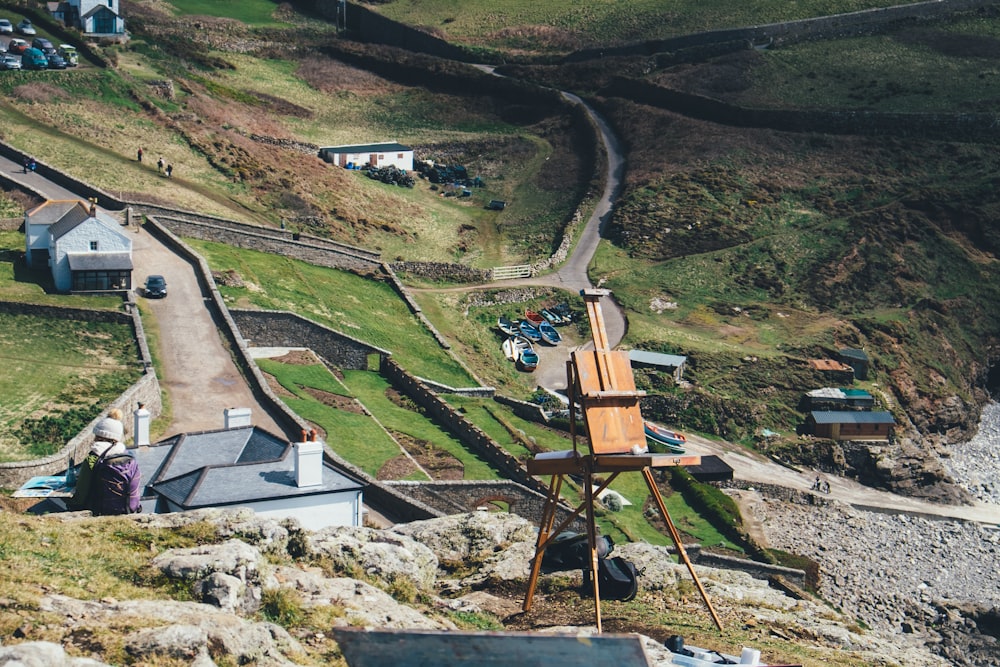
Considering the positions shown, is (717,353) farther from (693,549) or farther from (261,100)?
(261,100)

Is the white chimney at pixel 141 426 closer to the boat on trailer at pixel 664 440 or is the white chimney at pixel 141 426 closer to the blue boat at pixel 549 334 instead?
the boat on trailer at pixel 664 440

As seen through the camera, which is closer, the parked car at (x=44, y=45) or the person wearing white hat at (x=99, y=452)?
the person wearing white hat at (x=99, y=452)

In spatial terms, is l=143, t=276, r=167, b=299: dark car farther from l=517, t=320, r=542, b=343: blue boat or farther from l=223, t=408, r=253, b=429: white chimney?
l=517, t=320, r=542, b=343: blue boat

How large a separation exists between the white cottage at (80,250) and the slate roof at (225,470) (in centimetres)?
3126

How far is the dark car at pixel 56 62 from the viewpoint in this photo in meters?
108

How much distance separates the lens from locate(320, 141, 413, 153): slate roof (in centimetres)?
11844

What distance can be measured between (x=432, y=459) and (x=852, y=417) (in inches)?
1351

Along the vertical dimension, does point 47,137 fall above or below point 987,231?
above

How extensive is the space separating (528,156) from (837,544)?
217 feet

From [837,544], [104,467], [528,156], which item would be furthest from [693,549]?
[528,156]

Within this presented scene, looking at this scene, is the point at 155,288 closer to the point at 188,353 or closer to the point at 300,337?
the point at 188,353

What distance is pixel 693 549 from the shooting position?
6216 centimetres

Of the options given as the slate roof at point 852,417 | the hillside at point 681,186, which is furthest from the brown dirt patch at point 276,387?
the slate roof at point 852,417

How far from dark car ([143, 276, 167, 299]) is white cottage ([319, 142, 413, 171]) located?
47.5 meters
